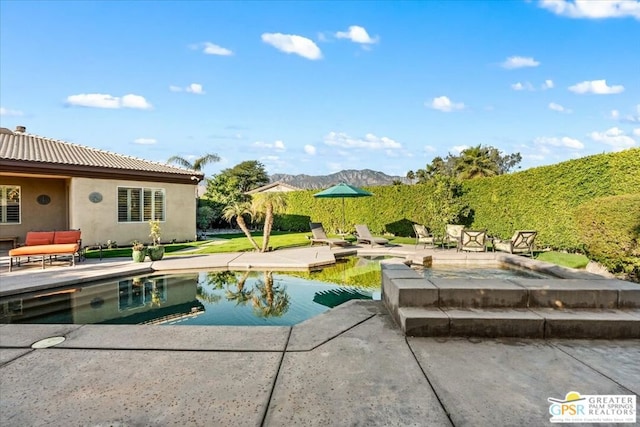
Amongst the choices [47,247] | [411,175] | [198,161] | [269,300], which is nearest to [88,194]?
[47,247]

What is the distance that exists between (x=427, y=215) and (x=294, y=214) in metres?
10.3

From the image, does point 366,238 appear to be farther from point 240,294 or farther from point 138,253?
point 138,253

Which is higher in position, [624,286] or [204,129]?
[204,129]

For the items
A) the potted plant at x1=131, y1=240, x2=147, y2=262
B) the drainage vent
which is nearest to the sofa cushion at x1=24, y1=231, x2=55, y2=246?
the potted plant at x1=131, y1=240, x2=147, y2=262

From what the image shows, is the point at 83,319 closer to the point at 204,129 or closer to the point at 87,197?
the point at 87,197

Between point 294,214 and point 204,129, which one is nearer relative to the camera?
point 204,129

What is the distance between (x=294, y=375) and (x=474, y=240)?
953 centimetres

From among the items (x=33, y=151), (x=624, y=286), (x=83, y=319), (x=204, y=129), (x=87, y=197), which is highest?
(x=204, y=129)

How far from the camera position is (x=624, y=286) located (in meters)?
4.52

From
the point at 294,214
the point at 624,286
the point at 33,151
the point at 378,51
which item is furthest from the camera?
the point at 294,214

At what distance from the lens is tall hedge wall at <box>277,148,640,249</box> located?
9.67 meters

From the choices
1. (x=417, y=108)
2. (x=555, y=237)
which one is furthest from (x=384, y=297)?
(x=417, y=108)

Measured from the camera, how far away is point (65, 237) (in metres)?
10.1

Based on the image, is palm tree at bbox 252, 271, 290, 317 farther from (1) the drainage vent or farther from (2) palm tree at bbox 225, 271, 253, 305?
(1) the drainage vent
